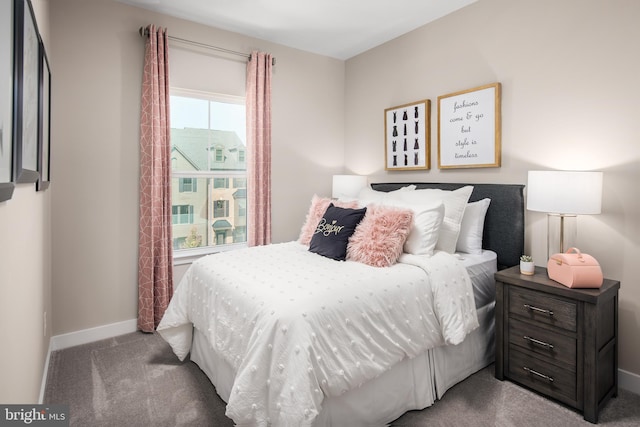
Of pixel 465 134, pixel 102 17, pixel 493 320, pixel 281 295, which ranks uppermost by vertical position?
pixel 102 17

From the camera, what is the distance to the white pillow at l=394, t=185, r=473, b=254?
2547 mm

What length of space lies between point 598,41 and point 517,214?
121 centimetres

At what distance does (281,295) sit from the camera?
170 centimetres

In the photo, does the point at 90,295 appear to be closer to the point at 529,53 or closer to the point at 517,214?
the point at 517,214

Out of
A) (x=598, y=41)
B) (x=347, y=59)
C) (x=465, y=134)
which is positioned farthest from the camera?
(x=347, y=59)

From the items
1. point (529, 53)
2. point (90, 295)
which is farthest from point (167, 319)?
point (529, 53)

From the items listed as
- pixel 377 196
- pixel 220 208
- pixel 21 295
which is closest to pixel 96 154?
pixel 220 208

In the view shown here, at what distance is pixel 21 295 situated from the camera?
1.45 m

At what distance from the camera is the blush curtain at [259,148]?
357 cm

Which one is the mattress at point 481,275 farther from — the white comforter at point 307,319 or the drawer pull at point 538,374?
the drawer pull at point 538,374

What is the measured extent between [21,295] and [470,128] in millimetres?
3104

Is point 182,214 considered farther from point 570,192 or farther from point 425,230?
point 570,192

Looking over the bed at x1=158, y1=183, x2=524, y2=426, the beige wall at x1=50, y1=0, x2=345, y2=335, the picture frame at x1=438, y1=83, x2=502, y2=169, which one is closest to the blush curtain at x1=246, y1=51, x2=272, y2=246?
the beige wall at x1=50, y1=0, x2=345, y2=335

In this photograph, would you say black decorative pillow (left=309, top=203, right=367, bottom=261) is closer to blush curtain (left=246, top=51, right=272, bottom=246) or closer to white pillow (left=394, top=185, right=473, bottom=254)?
white pillow (left=394, top=185, right=473, bottom=254)
